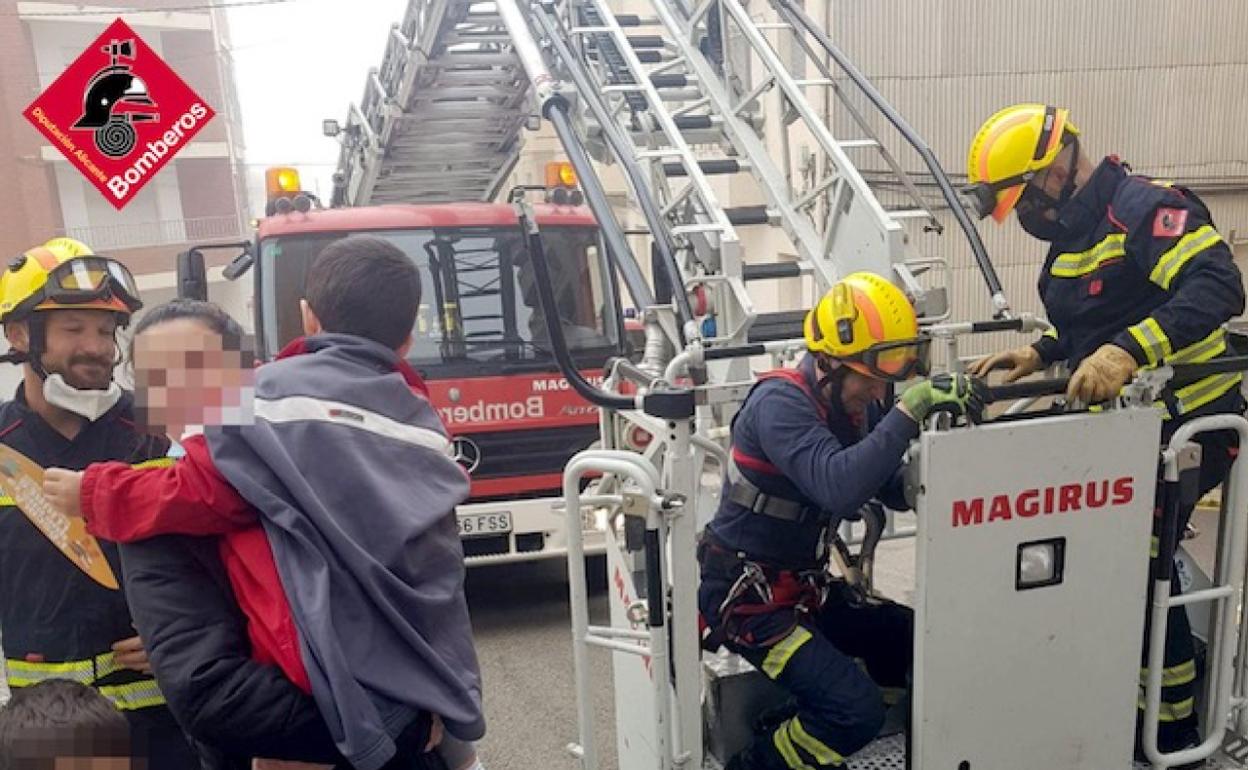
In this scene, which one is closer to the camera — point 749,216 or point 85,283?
point 85,283

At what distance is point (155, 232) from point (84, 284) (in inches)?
1007

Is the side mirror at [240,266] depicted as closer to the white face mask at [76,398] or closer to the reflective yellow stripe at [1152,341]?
the white face mask at [76,398]

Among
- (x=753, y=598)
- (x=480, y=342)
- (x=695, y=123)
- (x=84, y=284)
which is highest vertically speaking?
(x=695, y=123)

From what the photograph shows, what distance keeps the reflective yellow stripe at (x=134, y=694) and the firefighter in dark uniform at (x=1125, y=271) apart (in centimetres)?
248

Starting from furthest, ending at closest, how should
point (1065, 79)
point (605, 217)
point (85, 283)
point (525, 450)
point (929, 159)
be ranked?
point (1065, 79) < point (525, 450) < point (929, 159) < point (605, 217) < point (85, 283)

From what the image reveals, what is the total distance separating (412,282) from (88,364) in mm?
914

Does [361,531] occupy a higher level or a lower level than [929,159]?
lower

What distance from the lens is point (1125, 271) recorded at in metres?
3.03

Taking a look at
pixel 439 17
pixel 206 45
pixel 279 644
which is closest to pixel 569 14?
pixel 439 17

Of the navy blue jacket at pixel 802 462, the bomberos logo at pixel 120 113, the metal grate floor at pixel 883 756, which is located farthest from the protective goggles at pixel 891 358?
the bomberos logo at pixel 120 113

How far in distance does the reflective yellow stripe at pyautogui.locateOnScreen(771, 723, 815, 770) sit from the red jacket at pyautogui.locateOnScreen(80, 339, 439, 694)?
166 cm

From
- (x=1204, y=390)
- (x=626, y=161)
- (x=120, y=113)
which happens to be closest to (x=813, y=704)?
(x=1204, y=390)

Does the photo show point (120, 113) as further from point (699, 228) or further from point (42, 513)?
point (42, 513)

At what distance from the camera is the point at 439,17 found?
6.19m
